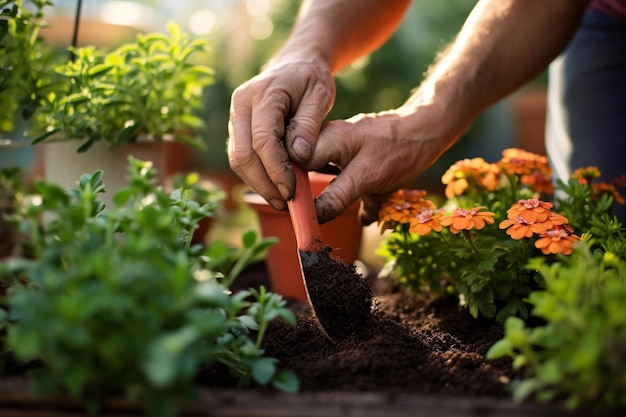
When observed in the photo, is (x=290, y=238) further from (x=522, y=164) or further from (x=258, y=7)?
(x=258, y=7)

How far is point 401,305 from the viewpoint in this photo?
149 cm

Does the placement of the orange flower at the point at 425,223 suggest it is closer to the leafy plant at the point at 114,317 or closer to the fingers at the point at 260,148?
the fingers at the point at 260,148

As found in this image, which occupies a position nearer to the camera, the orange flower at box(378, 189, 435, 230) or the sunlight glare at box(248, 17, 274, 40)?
the orange flower at box(378, 189, 435, 230)

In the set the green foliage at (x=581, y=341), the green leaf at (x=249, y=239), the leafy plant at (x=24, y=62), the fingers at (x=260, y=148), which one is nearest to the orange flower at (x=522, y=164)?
the fingers at (x=260, y=148)

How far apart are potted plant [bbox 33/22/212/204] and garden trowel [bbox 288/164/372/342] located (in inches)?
22.2

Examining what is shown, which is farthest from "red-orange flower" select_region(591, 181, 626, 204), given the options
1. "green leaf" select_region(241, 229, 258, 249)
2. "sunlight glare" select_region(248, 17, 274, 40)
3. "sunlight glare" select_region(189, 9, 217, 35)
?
"sunlight glare" select_region(189, 9, 217, 35)

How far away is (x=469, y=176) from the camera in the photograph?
4.89 feet

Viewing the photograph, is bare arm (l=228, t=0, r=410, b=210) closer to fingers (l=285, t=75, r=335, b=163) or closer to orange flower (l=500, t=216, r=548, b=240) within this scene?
fingers (l=285, t=75, r=335, b=163)

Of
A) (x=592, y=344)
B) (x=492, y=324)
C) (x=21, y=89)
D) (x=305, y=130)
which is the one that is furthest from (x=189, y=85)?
(x=592, y=344)

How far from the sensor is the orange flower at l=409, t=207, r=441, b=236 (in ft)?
3.89

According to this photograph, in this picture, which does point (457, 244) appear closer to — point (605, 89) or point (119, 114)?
point (119, 114)

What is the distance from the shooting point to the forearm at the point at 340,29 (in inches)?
60.2

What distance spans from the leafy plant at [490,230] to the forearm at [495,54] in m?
0.18

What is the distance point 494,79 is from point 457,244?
53cm
